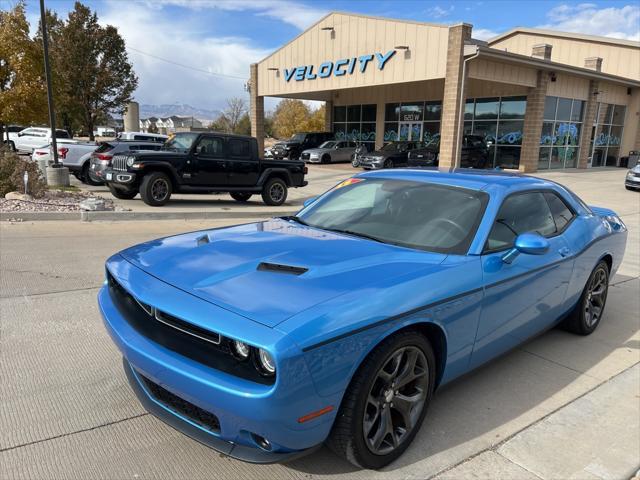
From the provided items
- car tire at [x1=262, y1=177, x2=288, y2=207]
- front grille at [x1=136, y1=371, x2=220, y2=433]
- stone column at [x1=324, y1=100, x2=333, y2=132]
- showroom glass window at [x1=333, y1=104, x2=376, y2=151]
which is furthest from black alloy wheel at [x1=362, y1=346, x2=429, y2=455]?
stone column at [x1=324, y1=100, x2=333, y2=132]

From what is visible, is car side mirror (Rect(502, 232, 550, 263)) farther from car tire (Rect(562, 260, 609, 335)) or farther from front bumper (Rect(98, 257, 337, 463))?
front bumper (Rect(98, 257, 337, 463))

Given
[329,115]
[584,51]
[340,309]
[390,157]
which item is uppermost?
[584,51]

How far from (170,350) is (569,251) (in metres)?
3.22

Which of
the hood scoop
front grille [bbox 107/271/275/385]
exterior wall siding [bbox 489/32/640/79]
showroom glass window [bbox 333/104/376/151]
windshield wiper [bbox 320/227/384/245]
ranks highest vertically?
exterior wall siding [bbox 489/32/640/79]

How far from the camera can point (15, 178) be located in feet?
35.0

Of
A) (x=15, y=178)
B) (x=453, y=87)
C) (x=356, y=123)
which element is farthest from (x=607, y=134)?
(x=15, y=178)

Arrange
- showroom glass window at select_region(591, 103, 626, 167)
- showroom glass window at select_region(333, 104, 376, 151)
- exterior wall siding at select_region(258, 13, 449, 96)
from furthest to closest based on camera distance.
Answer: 1. showroom glass window at select_region(333, 104, 376, 151)
2. showroom glass window at select_region(591, 103, 626, 167)
3. exterior wall siding at select_region(258, 13, 449, 96)

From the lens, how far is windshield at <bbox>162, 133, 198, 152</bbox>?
12.0m

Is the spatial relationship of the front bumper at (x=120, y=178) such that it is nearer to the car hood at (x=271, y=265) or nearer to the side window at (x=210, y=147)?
the side window at (x=210, y=147)

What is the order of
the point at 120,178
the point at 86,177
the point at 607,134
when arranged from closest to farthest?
the point at 120,178
the point at 86,177
the point at 607,134

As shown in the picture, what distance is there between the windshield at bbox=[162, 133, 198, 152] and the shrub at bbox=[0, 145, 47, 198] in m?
2.88

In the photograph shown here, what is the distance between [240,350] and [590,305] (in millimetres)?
3807

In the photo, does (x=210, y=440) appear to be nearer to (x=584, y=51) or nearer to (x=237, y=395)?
(x=237, y=395)

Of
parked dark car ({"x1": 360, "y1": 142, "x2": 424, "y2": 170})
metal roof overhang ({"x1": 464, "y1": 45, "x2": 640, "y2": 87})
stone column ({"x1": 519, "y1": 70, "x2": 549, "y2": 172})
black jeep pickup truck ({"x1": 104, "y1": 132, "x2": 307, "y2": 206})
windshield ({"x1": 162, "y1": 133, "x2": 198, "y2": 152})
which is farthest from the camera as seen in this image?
parked dark car ({"x1": 360, "y1": 142, "x2": 424, "y2": 170})
